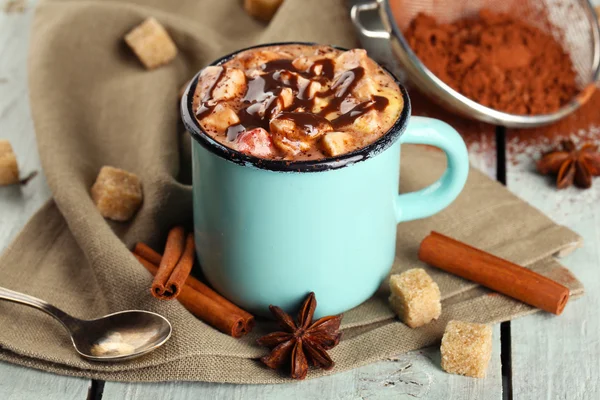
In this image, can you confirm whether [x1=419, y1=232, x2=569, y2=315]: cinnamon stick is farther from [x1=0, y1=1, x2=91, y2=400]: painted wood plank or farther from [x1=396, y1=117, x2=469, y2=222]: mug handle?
[x1=0, y1=1, x2=91, y2=400]: painted wood plank

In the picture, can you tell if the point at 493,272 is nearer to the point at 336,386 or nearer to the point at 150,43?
→ the point at 336,386

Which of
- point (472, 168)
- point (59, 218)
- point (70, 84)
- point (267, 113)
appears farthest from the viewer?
point (70, 84)

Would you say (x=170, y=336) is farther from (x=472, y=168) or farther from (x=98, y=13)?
(x=98, y=13)

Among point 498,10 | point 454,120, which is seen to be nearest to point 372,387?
point 454,120

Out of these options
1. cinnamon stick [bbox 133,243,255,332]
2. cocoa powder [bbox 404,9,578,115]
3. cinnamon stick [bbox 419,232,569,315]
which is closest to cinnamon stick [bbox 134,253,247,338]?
cinnamon stick [bbox 133,243,255,332]

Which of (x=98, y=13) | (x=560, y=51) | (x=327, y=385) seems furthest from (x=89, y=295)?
(x=560, y=51)

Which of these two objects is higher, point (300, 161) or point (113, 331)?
point (300, 161)
